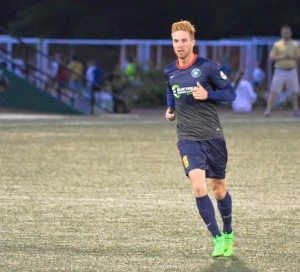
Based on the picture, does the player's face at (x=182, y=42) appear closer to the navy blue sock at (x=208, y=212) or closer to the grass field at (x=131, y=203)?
the navy blue sock at (x=208, y=212)

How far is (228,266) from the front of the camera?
9.61m

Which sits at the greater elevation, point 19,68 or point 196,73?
point 196,73

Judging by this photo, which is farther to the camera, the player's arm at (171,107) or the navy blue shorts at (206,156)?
the player's arm at (171,107)

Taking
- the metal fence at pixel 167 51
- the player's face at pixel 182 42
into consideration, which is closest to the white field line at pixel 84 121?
the metal fence at pixel 167 51

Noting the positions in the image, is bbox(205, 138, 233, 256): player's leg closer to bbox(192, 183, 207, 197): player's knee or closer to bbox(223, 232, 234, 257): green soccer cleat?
bbox(223, 232, 234, 257): green soccer cleat

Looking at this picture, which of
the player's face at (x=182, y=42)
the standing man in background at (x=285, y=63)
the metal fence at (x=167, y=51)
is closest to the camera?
the player's face at (x=182, y=42)

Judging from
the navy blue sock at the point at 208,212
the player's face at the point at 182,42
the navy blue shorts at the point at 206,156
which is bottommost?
the navy blue sock at the point at 208,212

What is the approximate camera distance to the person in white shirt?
33.7 meters

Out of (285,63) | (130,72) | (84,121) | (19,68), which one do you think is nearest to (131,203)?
(84,121)

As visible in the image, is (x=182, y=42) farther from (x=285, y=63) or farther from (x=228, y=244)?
(x=285, y=63)

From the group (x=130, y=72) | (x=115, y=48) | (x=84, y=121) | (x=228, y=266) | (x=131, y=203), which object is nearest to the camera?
(x=228, y=266)

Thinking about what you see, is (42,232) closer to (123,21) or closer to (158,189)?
(158,189)

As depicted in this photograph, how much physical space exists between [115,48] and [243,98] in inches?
517

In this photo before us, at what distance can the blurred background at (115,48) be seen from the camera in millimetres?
31938
